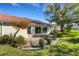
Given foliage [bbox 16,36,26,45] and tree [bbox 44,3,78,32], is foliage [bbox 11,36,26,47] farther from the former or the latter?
tree [bbox 44,3,78,32]

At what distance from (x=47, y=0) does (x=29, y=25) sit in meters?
0.92

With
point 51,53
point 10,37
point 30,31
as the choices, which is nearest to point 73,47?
point 51,53

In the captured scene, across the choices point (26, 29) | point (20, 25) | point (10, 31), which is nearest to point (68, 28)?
point (26, 29)

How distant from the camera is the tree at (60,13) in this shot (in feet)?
25.1

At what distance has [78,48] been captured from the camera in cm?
758

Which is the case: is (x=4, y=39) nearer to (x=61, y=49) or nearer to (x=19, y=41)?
(x=19, y=41)

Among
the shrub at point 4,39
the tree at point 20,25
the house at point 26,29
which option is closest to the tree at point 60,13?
the house at point 26,29

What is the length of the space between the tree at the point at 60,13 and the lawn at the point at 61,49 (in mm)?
332

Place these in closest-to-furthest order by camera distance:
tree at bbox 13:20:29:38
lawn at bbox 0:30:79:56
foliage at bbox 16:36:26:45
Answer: lawn at bbox 0:30:79:56
foliage at bbox 16:36:26:45
tree at bbox 13:20:29:38

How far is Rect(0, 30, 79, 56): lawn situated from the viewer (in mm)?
7527

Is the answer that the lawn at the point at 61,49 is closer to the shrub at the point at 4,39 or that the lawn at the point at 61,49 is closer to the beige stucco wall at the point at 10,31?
the shrub at the point at 4,39

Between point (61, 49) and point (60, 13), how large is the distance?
105 centimetres

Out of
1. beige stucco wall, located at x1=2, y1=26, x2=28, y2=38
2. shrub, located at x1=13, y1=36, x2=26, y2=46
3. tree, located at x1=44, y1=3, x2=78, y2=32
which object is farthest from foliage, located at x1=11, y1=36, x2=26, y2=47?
tree, located at x1=44, y1=3, x2=78, y2=32

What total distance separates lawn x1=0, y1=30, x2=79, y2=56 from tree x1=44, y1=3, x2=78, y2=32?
0.33m
